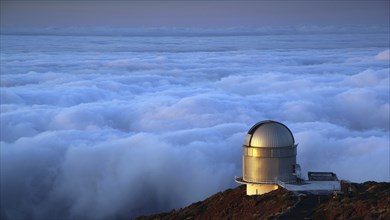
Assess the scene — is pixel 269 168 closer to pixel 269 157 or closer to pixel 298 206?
pixel 269 157

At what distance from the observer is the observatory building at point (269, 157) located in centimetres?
3216

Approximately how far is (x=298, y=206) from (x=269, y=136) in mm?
3835

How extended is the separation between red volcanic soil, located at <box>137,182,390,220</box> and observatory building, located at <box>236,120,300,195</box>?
2.44ft

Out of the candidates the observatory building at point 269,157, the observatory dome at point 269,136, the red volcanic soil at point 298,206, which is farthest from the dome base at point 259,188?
the observatory dome at point 269,136

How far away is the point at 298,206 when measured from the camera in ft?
95.6

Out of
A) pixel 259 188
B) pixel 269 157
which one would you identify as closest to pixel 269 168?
pixel 269 157

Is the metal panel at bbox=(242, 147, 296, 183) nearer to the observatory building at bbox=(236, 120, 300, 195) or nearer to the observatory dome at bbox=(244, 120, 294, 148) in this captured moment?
the observatory building at bbox=(236, 120, 300, 195)

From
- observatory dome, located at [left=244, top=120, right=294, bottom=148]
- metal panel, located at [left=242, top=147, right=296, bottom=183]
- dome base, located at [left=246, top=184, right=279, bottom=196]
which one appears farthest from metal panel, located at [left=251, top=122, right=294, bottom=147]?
dome base, located at [left=246, top=184, right=279, bottom=196]

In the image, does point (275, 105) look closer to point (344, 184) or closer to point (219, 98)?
point (219, 98)

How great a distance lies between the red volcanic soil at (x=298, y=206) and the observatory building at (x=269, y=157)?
0.74 meters

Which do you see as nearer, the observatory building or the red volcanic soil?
the red volcanic soil

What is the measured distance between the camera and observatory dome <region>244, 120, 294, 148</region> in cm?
3212

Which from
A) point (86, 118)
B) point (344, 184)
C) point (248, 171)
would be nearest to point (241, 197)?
point (248, 171)

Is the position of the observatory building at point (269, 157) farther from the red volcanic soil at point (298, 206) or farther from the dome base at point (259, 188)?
the red volcanic soil at point (298, 206)
